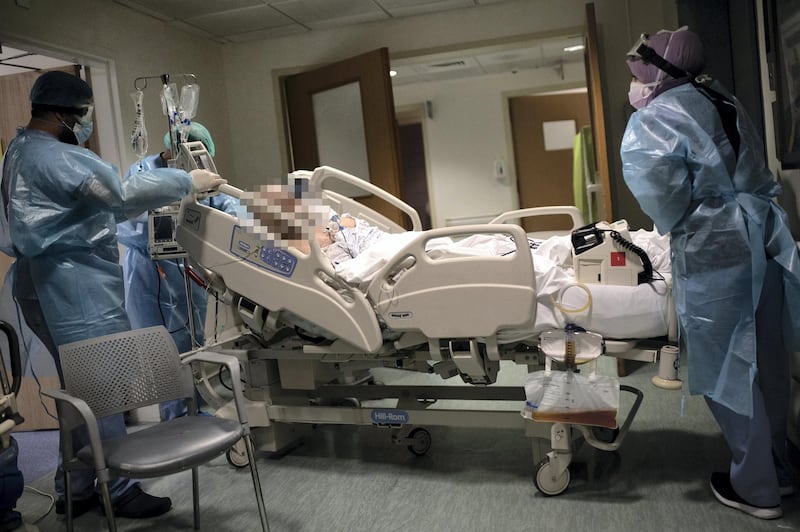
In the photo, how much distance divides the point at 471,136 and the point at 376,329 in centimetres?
532

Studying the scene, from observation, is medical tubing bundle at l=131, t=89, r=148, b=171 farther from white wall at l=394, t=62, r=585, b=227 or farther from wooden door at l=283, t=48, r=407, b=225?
white wall at l=394, t=62, r=585, b=227

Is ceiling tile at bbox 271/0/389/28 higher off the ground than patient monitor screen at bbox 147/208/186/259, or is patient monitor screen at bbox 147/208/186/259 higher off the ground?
ceiling tile at bbox 271/0/389/28

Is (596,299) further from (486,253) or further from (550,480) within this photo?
(550,480)

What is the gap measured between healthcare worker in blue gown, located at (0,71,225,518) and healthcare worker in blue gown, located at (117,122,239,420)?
83 centimetres

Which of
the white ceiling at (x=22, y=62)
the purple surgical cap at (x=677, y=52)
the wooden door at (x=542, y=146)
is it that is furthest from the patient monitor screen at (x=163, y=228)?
the wooden door at (x=542, y=146)

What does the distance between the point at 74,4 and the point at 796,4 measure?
351cm

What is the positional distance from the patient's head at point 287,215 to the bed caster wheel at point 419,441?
97cm

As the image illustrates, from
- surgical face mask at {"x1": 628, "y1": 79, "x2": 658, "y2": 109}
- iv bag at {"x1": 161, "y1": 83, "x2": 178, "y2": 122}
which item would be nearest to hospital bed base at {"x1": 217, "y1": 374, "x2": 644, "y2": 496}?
surgical face mask at {"x1": 628, "y1": 79, "x2": 658, "y2": 109}

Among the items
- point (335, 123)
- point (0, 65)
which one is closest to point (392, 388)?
point (335, 123)

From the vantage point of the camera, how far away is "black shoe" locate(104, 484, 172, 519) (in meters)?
2.52

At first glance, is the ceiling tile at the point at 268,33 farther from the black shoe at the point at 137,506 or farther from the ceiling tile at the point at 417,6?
the black shoe at the point at 137,506

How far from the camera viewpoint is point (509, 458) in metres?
2.78

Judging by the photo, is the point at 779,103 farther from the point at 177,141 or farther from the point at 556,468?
the point at 177,141

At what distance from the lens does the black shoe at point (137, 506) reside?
99.3 inches
